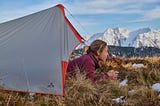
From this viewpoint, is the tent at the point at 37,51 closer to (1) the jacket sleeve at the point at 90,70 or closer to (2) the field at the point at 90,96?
(2) the field at the point at 90,96

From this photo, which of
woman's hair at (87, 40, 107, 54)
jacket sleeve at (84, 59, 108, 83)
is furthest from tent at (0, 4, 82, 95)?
woman's hair at (87, 40, 107, 54)

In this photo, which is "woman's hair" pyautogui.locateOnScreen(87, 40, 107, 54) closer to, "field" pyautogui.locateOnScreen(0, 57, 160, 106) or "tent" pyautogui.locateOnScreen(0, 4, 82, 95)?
"field" pyautogui.locateOnScreen(0, 57, 160, 106)

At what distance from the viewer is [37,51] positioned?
6949 mm

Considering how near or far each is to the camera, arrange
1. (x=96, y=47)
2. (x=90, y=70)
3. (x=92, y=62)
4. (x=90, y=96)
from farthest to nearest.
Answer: (x=96, y=47), (x=92, y=62), (x=90, y=70), (x=90, y=96)

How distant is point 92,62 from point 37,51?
5.03 feet

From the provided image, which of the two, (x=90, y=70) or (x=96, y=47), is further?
(x=96, y=47)

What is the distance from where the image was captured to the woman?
7.97 meters

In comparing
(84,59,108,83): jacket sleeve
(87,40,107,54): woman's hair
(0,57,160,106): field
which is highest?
(87,40,107,54): woman's hair

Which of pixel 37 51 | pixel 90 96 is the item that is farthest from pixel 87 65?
pixel 90 96

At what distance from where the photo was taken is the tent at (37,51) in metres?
6.70

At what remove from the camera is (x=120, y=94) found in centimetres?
691

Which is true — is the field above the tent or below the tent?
below

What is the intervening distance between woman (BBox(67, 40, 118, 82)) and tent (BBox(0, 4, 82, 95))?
1036 millimetres

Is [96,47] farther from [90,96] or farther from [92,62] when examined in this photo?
[90,96]
